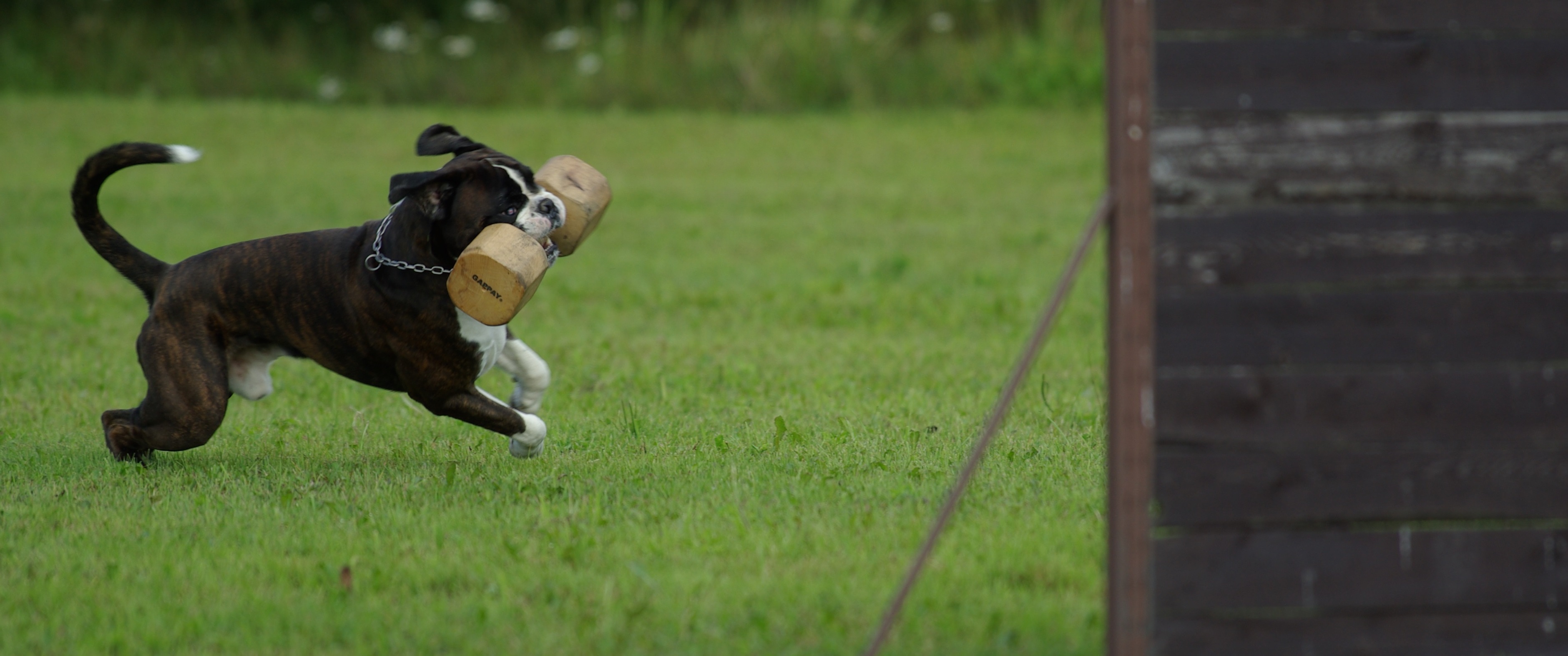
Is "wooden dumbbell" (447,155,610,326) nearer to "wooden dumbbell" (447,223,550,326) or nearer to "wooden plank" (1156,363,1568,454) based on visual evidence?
"wooden dumbbell" (447,223,550,326)

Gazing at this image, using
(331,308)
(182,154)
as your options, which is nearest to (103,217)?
(182,154)

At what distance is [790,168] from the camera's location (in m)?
14.6

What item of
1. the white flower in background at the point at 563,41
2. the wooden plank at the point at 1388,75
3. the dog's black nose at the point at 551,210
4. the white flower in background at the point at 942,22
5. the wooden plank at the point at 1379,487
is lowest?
the white flower in background at the point at 942,22

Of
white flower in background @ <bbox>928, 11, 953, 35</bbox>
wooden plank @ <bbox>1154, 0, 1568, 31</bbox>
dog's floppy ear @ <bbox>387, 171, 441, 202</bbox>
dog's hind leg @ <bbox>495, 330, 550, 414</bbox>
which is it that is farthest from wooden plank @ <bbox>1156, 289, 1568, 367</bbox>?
white flower in background @ <bbox>928, 11, 953, 35</bbox>

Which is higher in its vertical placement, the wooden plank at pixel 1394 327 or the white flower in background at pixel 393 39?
the wooden plank at pixel 1394 327

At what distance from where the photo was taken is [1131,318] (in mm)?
2738

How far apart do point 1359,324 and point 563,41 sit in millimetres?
17177

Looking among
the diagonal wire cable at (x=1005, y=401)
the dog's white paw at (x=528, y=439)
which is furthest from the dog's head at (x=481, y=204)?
the diagonal wire cable at (x=1005, y=401)

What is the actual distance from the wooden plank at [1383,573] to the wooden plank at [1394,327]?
1.20ft

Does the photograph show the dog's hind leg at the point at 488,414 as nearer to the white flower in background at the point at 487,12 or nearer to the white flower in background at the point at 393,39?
the white flower in background at the point at 487,12

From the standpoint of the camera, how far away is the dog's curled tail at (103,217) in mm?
4832

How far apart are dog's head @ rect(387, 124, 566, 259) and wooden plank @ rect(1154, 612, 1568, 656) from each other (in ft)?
8.82

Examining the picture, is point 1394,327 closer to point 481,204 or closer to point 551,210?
point 551,210

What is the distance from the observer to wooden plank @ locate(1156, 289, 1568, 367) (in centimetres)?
278
